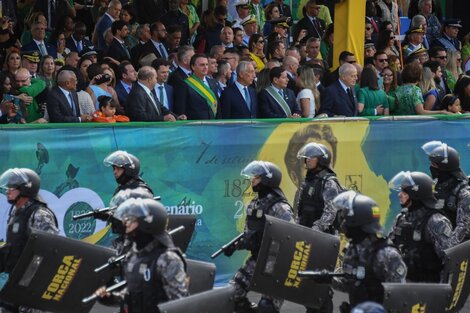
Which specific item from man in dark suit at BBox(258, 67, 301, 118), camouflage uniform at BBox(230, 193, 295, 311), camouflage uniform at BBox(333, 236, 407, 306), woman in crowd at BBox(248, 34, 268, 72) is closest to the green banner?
man in dark suit at BBox(258, 67, 301, 118)

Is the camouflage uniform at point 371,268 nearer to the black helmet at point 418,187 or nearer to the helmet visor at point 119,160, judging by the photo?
the black helmet at point 418,187

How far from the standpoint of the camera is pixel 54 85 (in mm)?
17094

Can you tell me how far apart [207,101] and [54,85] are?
6.19 feet

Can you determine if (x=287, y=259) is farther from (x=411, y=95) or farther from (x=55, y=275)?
(x=411, y=95)

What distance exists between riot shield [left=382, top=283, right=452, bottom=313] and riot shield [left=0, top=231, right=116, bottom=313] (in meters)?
2.58

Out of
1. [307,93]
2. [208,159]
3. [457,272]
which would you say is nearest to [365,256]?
[457,272]

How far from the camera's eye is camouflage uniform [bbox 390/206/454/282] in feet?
43.0

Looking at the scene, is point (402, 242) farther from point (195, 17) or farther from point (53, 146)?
point (195, 17)

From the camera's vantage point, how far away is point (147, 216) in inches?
444

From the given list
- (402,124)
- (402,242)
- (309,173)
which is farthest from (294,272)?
(402,124)

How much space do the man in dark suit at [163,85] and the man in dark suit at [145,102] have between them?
0.25 meters

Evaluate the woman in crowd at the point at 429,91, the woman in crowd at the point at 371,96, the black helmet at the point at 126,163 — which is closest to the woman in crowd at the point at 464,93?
the woman in crowd at the point at 429,91

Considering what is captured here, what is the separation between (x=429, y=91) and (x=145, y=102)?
4425 mm

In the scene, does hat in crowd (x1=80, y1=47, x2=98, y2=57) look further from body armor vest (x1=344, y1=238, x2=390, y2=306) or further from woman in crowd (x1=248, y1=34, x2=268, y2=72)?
body armor vest (x1=344, y1=238, x2=390, y2=306)
